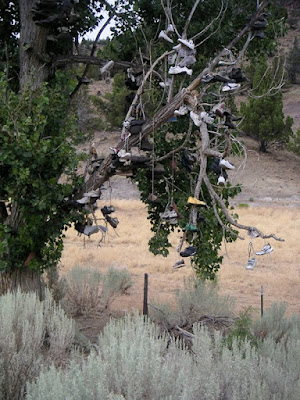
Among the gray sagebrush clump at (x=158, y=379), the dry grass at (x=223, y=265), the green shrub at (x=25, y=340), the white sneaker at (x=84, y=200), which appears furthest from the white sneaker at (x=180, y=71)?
the dry grass at (x=223, y=265)

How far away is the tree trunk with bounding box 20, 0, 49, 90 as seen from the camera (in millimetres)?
7809

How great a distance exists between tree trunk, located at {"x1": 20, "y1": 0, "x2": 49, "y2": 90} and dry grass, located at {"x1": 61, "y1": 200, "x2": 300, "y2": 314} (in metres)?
5.08

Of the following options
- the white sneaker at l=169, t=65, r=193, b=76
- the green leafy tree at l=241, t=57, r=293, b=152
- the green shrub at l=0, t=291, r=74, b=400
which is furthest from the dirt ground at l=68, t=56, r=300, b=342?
the green leafy tree at l=241, t=57, r=293, b=152

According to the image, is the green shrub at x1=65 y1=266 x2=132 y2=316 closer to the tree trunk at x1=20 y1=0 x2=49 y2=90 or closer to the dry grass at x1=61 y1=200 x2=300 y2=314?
the dry grass at x1=61 y1=200 x2=300 y2=314

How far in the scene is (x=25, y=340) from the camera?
5.74 meters

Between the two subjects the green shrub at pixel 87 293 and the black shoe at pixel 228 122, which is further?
the green shrub at pixel 87 293

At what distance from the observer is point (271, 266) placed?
15.5 meters

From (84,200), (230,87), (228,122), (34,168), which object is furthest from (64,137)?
(228,122)

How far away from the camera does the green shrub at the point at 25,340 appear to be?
5258 millimetres

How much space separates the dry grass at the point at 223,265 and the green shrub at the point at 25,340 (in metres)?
4.37

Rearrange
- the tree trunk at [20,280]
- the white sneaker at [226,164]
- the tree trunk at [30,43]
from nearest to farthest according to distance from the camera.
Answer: the white sneaker at [226,164], the tree trunk at [30,43], the tree trunk at [20,280]

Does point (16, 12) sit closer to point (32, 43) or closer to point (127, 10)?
point (32, 43)

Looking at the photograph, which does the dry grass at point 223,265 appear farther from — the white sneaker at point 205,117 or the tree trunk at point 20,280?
the white sneaker at point 205,117

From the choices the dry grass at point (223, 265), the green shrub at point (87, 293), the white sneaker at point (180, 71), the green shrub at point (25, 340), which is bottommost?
the dry grass at point (223, 265)
